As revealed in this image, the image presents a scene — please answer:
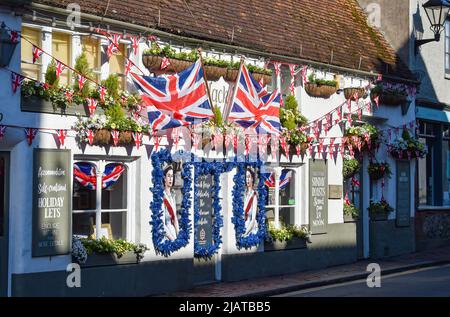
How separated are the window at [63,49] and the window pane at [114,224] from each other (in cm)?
239

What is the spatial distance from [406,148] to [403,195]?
1.33 metres

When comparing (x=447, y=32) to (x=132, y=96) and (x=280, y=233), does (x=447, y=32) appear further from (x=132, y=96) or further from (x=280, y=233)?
(x=132, y=96)

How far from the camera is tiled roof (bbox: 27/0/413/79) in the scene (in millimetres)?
15523

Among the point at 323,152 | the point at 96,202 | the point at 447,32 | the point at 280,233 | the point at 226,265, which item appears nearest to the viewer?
the point at 96,202

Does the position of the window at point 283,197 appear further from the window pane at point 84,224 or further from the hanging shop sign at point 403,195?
the window pane at point 84,224

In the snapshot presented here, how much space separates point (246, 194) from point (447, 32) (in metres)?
10.3

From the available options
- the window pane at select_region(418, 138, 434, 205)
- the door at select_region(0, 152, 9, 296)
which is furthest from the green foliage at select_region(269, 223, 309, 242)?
the door at select_region(0, 152, 9, 296)

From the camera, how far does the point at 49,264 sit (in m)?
13.3

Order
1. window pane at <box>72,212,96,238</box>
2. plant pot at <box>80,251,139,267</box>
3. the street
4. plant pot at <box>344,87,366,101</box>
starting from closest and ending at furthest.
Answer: plant pot at <box>80,251,139,267</box>, window pane at <box>72,212,96,238</box>, the street, plant pot at <box>344,87,366,101</box>

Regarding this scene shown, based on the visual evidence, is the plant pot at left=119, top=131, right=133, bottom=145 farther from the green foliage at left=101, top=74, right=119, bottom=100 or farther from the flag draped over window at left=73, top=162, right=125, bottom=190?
the green foliage at left=101, top=74, right=119, bottom=100

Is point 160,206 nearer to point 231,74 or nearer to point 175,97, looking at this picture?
point 175,97

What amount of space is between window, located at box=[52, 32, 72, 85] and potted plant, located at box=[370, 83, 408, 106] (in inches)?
358

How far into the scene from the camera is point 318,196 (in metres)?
19.1

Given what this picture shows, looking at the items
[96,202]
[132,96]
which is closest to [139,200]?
[96,202]
